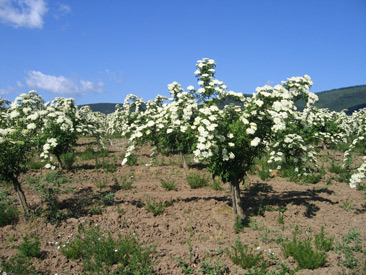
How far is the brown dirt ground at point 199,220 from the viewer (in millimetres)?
5203

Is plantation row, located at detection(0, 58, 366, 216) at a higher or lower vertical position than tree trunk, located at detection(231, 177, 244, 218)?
higher

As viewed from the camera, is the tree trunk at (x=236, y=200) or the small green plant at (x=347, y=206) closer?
the tree trunk at (x=236, y=200)

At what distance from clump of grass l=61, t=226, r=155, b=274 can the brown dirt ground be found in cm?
19

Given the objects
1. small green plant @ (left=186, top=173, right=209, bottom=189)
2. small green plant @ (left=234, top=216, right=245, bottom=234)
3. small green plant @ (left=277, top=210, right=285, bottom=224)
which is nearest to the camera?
small green plant @ (left=234, top=216, right=245, bottom=234)

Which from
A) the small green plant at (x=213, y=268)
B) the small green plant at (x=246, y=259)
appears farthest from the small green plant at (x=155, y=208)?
the small green plant at (x=246, y=259)

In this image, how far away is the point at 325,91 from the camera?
150500 mm

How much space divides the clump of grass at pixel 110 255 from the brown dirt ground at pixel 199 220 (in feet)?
0.63

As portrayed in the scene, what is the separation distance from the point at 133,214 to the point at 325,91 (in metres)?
169

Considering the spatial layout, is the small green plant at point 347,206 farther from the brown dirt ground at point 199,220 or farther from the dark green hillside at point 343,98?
the dark green hillside at point 343,98

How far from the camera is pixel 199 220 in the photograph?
6.71 m

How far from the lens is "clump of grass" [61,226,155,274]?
4605mm

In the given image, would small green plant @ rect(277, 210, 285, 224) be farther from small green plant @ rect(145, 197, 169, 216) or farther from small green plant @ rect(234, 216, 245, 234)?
small green plant @ rect(145, 197, 169, 216)

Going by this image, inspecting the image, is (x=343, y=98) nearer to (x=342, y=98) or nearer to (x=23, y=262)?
(x=342, y=98)

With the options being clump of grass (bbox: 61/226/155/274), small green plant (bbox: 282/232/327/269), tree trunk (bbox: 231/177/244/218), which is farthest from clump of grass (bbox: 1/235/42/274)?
small green plant (bbox: 282/232/327/269)
